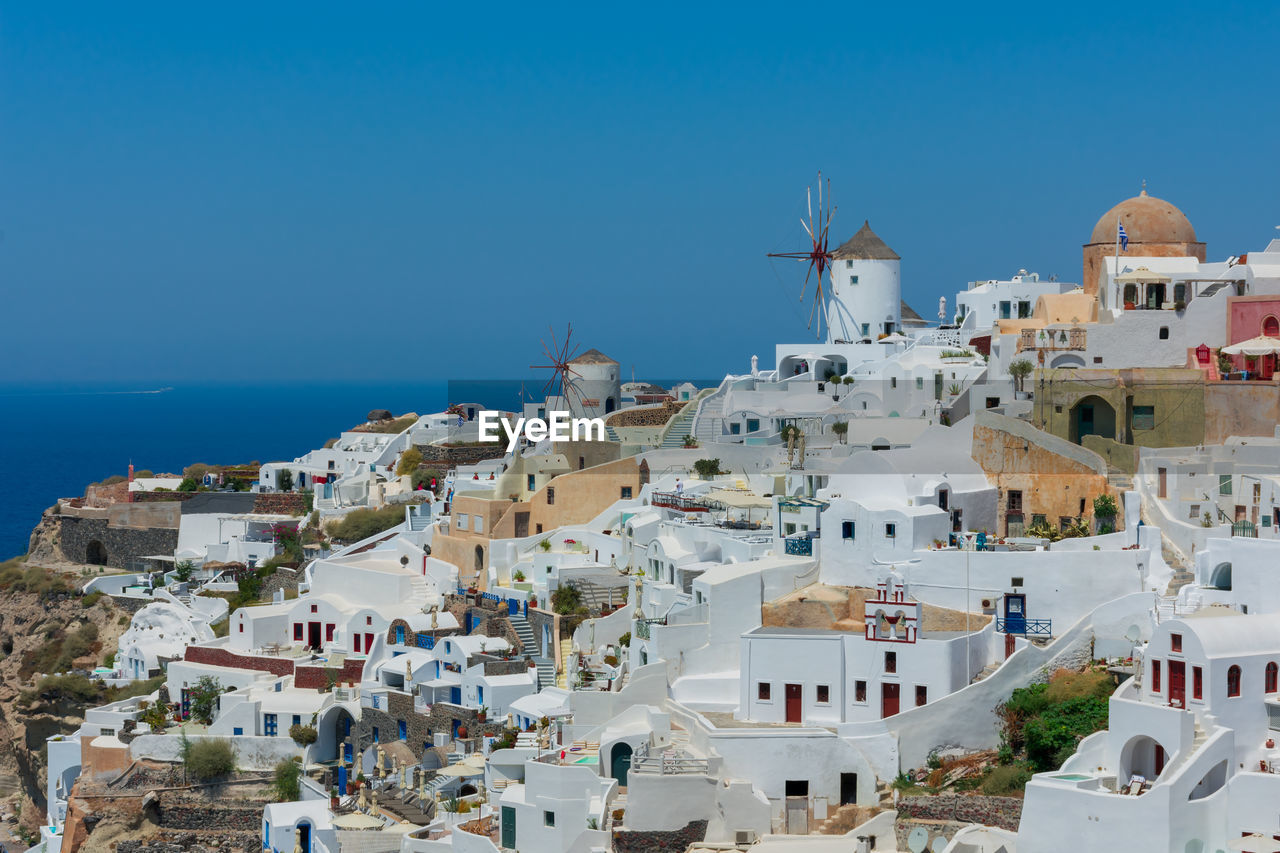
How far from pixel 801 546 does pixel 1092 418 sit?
7.79m

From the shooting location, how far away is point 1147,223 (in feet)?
140

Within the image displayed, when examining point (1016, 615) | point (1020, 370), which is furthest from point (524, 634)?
point (1020, 370)

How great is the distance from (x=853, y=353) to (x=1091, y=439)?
1314 centimetres

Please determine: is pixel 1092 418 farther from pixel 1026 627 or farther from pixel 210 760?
pixel 210 760

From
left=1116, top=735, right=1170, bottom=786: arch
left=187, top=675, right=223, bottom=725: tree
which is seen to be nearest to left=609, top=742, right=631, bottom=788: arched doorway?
left=1116, top=735, right=1170, bottom=786: arch

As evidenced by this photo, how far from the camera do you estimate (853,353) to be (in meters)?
46.7

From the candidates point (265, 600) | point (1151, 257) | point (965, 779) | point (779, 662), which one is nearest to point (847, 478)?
point (779, 662)

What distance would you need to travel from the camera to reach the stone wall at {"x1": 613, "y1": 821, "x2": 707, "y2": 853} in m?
25.7

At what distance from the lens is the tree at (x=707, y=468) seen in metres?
40.2

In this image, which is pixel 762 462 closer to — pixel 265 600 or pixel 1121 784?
pixel 265 600

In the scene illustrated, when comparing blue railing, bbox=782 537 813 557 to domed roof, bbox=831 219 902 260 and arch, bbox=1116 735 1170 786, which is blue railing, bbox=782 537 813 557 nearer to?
arch, bbox=1116 735 1170 786

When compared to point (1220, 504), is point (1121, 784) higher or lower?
lower

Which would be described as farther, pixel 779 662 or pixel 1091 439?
pixel 1091 439

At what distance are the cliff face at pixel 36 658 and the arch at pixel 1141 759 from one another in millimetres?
29783
